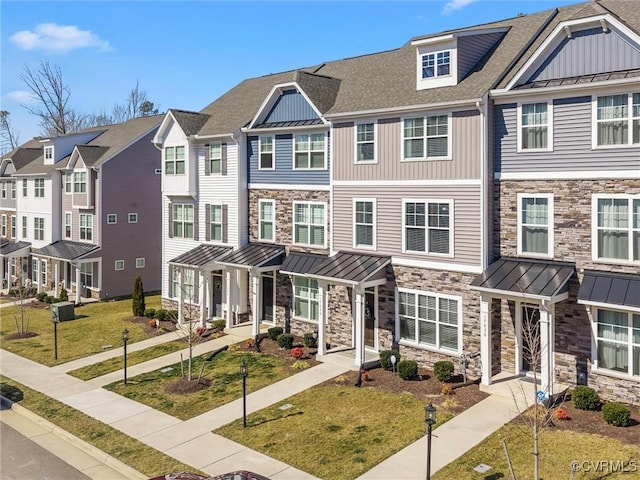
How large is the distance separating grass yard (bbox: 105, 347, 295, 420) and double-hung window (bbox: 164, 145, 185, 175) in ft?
34.6

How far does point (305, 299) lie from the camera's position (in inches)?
923

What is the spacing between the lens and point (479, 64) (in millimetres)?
19516

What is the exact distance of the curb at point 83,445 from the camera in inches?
524

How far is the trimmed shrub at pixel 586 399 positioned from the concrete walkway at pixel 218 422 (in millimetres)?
1644

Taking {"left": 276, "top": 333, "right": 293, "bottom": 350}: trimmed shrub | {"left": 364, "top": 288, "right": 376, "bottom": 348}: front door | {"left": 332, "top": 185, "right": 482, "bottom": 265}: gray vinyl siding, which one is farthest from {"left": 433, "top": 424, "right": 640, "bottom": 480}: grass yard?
{"left": 276, "top": 333, "right": 293, "bottom": 350}: trimmed shrub

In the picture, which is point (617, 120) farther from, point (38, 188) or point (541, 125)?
point (38, 188)

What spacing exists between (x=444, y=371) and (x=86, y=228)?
2756cm

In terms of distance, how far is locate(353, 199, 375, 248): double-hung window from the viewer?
20.7 m

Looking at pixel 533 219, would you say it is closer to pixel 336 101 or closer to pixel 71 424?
pixel 336 101

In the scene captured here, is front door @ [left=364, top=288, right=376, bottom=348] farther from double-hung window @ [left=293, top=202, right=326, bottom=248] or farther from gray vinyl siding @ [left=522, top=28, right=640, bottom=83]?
gray vinyl siding @ [left=522, top=28, right=640, bottom=83]

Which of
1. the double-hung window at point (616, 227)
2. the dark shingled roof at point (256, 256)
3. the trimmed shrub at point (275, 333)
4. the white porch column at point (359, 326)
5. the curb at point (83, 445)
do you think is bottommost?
the curb at point (83, 445)

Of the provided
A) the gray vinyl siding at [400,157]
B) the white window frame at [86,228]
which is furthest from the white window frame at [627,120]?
the white window frame at [86,228]

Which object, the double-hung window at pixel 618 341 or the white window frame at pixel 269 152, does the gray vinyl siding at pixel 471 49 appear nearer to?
the white window frame at pixel 269 152

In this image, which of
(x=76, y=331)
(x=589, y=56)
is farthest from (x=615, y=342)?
(x=76, y=331)
